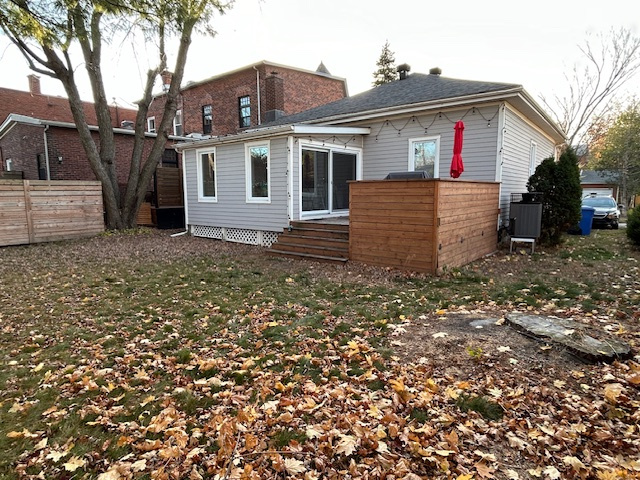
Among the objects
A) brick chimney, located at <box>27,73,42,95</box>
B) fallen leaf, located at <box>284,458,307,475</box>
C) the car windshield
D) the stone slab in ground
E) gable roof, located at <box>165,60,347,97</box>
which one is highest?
brick chimney, located at <box>27,73,42,95</box>

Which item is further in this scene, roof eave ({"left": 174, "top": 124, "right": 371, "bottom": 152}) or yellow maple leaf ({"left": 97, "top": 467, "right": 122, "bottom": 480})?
roof eave ({"left": 174, "top": 124, "right": 371, "bottom": 152})

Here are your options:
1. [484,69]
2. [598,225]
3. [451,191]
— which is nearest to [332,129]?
[451,191]

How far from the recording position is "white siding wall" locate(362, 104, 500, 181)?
350 inches

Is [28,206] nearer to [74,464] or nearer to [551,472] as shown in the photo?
[74,464]

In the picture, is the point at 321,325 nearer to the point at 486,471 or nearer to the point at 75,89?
the point at 486,471

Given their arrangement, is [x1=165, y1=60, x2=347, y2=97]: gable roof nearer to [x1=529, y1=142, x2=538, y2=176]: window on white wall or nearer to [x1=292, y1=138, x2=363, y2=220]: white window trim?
[x1=292, y1=138, x2=363, y2=220]: white window trim

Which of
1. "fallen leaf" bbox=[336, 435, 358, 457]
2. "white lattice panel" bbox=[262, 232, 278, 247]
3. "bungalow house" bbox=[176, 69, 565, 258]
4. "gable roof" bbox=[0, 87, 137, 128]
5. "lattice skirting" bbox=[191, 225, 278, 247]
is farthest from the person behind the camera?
"gable roof" bbox=[0, 87, 137, 128]

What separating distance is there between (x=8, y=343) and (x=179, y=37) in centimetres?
1176

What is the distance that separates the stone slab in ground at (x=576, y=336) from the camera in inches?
121

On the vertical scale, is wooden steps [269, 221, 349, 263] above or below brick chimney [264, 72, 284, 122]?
below

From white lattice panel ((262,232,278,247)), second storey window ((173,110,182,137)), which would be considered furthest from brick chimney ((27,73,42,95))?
white lattice panel ((262,232,278,247))

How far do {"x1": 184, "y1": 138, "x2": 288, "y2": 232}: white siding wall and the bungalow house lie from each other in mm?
30

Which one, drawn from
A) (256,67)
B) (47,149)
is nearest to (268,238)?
(47,149)

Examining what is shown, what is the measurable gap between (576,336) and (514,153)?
25.3ft
